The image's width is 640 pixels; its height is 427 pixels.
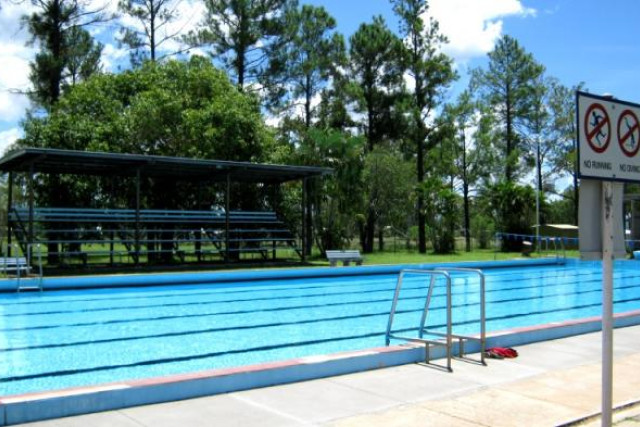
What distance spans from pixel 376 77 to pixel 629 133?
3205cm

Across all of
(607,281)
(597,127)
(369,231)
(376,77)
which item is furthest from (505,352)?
(376,77)

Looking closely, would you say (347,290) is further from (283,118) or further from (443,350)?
(283,118)

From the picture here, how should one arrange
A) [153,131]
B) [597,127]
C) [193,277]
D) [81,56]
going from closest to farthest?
[597,127]
[193,277]
[153,131]
[81,56]

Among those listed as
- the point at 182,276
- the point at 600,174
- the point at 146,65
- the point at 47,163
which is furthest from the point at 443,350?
the point at 146,65

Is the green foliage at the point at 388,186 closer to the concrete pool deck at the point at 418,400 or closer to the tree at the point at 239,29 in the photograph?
the tree at the point at 239,29

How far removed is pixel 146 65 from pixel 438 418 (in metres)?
25.7

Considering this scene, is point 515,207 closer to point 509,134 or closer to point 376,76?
point 376,76

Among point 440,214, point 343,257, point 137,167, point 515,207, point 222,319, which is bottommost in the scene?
point 222,319

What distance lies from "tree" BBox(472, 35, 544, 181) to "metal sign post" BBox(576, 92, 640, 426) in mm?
40251

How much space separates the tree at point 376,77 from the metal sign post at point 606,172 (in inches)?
1200

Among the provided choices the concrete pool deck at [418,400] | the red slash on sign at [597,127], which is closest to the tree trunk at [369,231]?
the concrete pool deck at [418,400]

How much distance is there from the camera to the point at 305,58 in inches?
1391

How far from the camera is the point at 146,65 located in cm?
2769

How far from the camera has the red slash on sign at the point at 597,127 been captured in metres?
3.76
